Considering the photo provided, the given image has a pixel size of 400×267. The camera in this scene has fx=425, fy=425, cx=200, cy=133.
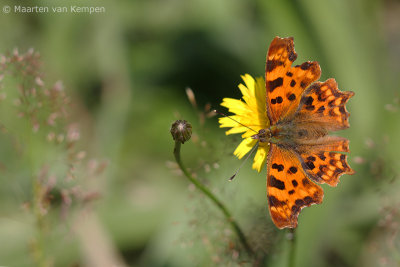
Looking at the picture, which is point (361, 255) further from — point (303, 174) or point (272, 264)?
point (303, 174)

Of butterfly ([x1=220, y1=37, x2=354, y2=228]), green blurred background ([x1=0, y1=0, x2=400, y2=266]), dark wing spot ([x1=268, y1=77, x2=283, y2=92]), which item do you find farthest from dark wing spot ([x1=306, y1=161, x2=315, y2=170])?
green blurred background ([x1=0, y1=0, x2=400, y2=266])

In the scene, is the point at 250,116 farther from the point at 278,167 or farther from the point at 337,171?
the point at 337,171

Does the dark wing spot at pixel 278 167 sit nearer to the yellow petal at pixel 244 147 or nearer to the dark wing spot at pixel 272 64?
the yellow petal at pixel 244 147

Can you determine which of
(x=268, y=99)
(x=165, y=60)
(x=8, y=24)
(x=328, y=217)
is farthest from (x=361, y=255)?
(x=8, y=24)

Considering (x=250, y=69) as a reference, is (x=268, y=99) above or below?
below

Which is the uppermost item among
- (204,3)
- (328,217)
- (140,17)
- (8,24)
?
(8,24)

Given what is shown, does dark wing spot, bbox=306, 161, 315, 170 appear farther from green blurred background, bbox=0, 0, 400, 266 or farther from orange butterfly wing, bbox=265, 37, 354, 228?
green blurred background, bbox=0, 0, 400, 266

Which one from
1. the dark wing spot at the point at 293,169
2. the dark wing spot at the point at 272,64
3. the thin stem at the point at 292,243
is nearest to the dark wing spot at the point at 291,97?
the dark wing spot at the point at 272,64

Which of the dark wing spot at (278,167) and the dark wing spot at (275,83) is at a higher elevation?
the dark wing spot at (275,83)
